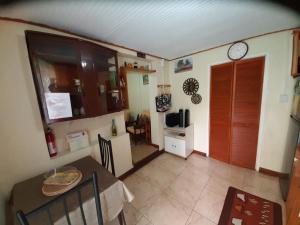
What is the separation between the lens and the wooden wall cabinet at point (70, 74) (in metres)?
1.17

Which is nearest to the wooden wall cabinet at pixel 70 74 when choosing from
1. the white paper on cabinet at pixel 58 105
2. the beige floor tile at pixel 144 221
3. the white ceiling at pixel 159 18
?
the white paper on cabinet at pixel 58 105

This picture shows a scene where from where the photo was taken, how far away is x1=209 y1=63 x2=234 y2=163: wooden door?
216 cm

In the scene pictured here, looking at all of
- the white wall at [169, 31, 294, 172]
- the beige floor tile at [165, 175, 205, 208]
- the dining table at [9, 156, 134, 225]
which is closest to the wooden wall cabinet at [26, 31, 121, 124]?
the dining table at [9, 156, 134, 225]

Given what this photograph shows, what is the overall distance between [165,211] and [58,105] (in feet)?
5.61

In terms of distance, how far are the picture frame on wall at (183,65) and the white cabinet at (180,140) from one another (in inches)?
46.9

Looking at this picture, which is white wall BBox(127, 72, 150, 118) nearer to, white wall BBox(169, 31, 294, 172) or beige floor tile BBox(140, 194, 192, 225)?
white wall BBox(169, 31, 294, 172)

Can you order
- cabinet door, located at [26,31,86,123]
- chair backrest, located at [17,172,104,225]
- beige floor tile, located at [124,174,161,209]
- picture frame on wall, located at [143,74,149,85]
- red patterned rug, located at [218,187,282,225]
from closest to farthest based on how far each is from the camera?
chair backrest, located at [17,172,104,225] < cabinet door, located at [26,31,86,123] < red patterned rug, located at [218,187,282,225] < beige floor tile, located at [124,174,161,209] < picture frame on wall, located at [143,74,149,85]

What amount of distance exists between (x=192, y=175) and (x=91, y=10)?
2518 mm

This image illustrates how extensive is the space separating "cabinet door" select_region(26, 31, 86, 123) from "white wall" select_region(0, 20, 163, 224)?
177 mm

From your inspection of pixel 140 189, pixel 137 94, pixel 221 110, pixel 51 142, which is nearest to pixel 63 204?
pixel 51 142

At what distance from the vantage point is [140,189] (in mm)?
1896

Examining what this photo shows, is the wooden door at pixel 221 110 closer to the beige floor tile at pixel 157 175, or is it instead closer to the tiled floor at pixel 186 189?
the tiled floor at pixel 186 189

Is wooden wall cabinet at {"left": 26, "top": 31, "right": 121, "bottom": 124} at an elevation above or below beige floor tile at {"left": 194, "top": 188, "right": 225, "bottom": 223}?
above

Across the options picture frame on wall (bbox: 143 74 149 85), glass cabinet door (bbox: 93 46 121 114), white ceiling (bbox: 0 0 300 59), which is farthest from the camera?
picture frame on wall (bbox: 143 74 149 85)
